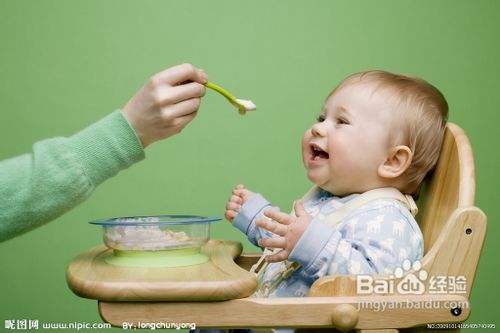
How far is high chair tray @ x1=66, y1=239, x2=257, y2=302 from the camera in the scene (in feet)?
2.18

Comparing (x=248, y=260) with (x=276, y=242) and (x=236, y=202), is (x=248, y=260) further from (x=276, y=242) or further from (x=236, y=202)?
(x=276, y=242)

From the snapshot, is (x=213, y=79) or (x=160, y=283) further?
(x=213, y=79)

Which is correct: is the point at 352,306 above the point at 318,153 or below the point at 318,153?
below

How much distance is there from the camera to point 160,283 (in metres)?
0.67

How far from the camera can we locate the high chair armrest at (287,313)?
0.68 m

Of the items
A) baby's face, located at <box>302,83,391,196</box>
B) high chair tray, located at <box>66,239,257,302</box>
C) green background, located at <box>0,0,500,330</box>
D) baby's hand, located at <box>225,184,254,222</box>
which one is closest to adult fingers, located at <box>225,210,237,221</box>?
baby's hand, located at <box>225,184,254,222</box>

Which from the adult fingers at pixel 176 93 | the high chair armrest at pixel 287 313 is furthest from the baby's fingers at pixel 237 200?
the high chair armrest at pixel 287 313

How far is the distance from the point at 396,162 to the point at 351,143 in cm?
8

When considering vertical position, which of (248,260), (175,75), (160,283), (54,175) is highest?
(175,75)

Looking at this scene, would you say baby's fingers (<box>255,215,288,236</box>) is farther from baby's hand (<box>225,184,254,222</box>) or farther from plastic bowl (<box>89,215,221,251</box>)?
baby's hand (<box>225,184,254,222</box>)

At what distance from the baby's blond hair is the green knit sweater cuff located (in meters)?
0.39

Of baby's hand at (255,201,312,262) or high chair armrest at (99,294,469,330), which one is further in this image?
baby's hand at (255,201,312,262)

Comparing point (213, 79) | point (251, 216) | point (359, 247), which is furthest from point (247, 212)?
point (213, 79)

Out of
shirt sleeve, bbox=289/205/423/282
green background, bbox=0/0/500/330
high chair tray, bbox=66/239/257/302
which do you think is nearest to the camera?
high chair tray, bbox=66/239/257/302
